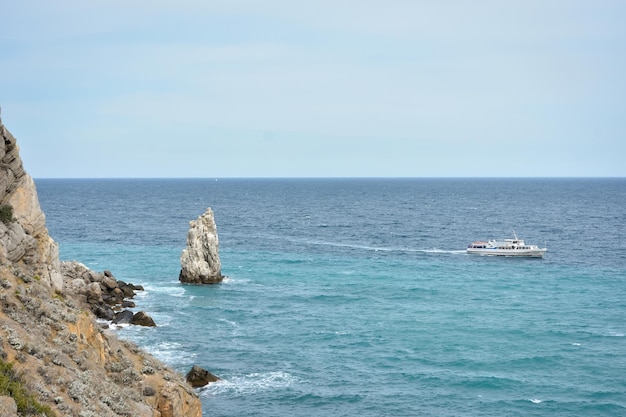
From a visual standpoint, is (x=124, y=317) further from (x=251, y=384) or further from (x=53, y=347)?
(x=53, y=347)

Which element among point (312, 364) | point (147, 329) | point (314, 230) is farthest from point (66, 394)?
point (314, 230)

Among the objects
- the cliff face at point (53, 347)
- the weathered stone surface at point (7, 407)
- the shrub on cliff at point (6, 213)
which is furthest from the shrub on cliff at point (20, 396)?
the shrub on cliff at point (6, 213)

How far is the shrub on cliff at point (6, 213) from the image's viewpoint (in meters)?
33.9

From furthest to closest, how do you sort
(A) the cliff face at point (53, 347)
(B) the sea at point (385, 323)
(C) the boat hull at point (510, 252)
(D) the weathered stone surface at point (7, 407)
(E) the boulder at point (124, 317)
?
(C) the boat hull at point (510, 252) < (E) the boulder at point (124, 317) < (B) the sea at point (385, 323) < (A) the cliff face at point (53, 347) < (D) the weathered stone surface at point (7, 407)

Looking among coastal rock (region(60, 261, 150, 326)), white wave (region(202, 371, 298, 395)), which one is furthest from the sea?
coastal rock (region(60, 261, 150, 326))

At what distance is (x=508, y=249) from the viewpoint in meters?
112

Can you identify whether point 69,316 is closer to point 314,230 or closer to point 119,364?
point 119,364

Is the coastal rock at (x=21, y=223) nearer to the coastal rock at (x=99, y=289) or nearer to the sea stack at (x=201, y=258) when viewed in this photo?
the coastal rock at (x=99, y=289)

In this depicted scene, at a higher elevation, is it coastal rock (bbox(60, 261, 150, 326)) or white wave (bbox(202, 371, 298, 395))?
coastal rock (bbox(60, 261, 150, 326))

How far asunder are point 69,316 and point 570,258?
95.8m

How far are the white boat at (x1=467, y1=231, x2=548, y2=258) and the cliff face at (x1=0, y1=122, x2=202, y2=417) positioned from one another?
87.9 metres

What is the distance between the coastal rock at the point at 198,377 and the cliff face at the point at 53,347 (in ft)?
45.6

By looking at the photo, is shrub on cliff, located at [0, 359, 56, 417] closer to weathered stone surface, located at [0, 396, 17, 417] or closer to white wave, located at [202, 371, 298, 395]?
weathered stone surface, located at [0, 396, 17, 417]

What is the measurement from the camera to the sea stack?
84375mm
